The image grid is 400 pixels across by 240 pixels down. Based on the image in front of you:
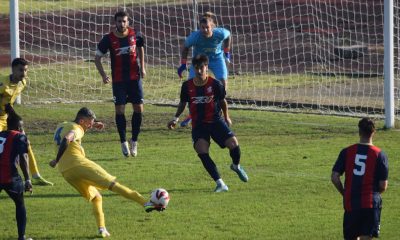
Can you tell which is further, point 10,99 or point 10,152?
point 10,99

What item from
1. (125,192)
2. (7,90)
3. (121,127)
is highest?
(7,90)

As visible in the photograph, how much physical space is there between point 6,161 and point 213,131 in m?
3.62

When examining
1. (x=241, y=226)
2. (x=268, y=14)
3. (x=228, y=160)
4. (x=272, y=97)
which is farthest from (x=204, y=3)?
(x=241, y=226)

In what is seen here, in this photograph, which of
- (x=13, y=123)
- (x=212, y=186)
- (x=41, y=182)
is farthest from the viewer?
(x=41, y=182)

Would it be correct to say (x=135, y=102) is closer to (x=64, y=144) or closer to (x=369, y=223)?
(x=64, y=144)

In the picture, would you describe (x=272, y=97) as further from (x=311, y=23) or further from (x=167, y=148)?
(x=311, y=23)

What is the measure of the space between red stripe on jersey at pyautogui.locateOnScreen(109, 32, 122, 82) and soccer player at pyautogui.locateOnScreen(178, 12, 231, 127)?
1104 millimetres

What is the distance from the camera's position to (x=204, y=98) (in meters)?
14.7

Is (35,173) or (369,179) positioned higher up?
(369,179)

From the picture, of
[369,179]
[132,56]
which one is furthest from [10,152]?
[132,56]

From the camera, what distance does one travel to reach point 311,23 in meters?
33.2

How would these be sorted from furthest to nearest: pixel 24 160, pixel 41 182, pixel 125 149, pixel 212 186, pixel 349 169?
pixel 125 149 → pixel 41 182 → pixel 212 186 → pixel 24 160 → pixel 349 169

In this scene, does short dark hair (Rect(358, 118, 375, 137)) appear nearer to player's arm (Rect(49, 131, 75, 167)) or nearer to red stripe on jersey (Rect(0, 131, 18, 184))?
player's arm (Rect(49, 131, 75, 167))

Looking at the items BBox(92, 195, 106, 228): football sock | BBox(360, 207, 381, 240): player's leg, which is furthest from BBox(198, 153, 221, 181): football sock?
BBox(360, 207, 381, 240): player's leg
